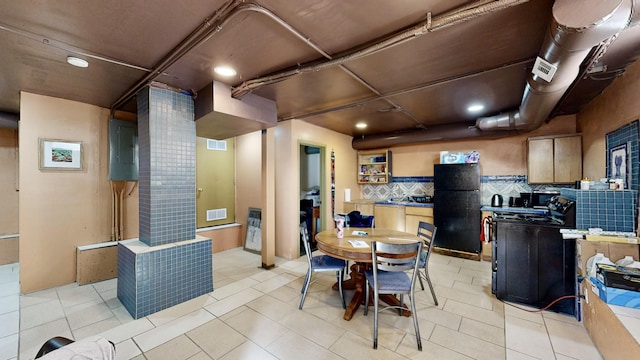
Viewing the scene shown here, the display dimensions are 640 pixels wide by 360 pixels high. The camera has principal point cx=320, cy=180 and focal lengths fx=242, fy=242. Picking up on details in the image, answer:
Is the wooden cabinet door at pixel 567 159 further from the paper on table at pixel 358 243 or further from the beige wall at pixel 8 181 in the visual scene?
the beige wall at pixel 8 181

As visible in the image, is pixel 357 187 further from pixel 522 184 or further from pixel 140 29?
pixel 140 29

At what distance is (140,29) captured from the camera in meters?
1.82

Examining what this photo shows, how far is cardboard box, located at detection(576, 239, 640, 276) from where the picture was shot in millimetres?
2152

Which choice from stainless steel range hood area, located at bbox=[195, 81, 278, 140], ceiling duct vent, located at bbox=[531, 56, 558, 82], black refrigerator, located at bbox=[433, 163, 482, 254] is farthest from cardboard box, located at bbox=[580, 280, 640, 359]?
stainless steel range hood area, located at bbox=[195, 81, 278, 140]

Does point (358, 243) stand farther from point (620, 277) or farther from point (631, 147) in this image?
point (631, 147)

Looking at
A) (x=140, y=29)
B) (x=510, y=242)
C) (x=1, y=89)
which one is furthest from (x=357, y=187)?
(x=1, y=89)

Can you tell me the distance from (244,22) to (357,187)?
16.1 ft

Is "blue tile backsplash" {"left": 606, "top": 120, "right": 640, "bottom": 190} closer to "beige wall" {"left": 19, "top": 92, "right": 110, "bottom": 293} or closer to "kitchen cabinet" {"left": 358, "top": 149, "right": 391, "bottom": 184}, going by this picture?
"kitchen cabinet" {"left": 358, "top": 149, "right": 391, "bottom": 184}

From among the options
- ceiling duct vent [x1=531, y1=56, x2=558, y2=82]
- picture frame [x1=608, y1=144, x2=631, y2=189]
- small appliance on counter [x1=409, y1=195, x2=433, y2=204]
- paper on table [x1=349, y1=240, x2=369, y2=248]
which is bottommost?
paper on table [x1=349, y1=240, x2=369, y2=248]

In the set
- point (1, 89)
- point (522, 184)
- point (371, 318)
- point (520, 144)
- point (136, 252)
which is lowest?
point (371, 318)

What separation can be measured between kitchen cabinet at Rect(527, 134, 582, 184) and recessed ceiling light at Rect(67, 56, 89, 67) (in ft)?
19.8

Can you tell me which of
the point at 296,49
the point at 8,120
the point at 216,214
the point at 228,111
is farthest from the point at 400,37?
the point at 8,120

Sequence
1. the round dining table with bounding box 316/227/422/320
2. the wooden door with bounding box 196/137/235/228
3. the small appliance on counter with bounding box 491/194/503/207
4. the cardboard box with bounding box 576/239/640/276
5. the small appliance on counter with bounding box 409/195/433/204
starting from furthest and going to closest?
the small appliance on counter with bounding box 409/195/433/204 → the wooden door with bounding box 196/137/235/228 → the small appliance on counter with bounding box 491/194/503/207 → the round dining table with bounding box 316/227/422/320 → the cardboard box with bounding box 576/239/640/276

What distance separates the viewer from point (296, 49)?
211 cm
